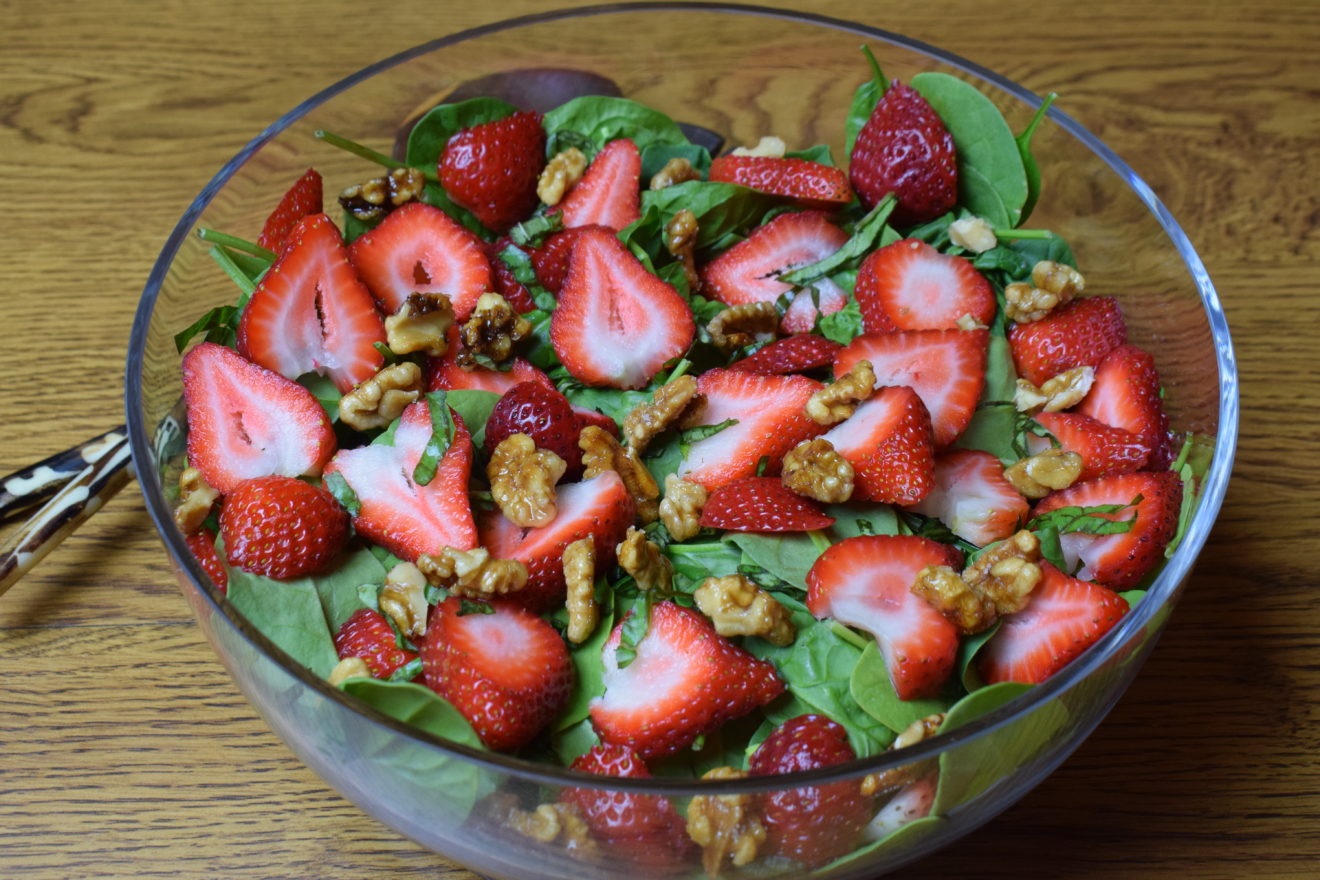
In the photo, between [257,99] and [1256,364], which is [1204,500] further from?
[257,99]

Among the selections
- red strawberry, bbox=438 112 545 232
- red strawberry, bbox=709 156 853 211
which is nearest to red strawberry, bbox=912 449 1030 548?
red strawberry, bbox=709 156 853 211

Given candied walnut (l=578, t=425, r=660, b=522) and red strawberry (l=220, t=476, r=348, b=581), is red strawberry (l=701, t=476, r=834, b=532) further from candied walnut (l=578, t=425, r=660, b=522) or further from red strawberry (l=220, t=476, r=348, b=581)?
red strawberry (l=220, t=476, r=348, b=581)

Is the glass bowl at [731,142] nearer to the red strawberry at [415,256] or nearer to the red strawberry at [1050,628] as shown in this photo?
the red strawberry at [1050,628]

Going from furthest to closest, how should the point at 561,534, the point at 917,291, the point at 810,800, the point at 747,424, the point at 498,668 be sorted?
the point at 917,291 → the point at 747,424 → the point at 561,534 → the point at 498,668 → the point at 810,800

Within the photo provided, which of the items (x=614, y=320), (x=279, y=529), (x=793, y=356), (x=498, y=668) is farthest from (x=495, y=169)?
(x=498, y=668)

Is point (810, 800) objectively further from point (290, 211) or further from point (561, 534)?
point (290, 211)

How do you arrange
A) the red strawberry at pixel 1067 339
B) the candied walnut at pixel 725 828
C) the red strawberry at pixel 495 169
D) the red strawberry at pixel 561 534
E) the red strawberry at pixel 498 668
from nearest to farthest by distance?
the candied walnut at pixel 725 828 → the red strawberry at pixel 498 668 → the red strawberry at pixel 561 534 → the red strawberry at pixel 1067 339 → the red strawberry at pixel 495 169

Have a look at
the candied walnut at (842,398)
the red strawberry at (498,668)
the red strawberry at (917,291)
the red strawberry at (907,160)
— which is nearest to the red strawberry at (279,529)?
the red strawberry at (498,668)
